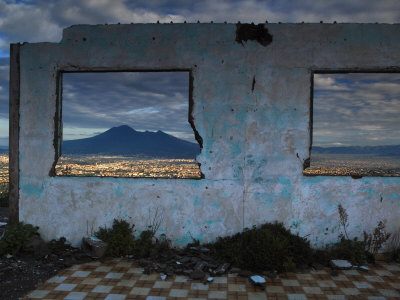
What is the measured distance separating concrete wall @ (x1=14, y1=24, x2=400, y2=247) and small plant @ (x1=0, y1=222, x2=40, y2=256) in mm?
1160

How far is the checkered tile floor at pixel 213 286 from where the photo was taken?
3600 mm

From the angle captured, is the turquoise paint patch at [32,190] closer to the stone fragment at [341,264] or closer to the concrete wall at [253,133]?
the concrete wall at [253,133]

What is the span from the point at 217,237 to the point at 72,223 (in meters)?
2.29

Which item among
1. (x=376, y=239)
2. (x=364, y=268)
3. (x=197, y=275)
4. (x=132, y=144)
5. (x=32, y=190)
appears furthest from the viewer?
(x=132, y=144)

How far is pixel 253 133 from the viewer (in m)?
4.89

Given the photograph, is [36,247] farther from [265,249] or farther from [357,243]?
[357,243]

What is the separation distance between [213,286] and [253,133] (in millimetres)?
2237

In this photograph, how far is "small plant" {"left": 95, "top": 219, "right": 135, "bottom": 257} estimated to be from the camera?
15.7 ft

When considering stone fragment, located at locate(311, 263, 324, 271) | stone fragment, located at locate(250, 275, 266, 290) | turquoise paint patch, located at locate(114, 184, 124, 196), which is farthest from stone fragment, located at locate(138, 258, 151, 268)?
stone fragment, located at locate(311, 263, 324, 271)

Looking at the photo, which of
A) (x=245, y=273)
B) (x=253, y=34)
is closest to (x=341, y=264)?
(x=245, y=273)

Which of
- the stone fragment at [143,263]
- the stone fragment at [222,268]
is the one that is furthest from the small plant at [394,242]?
the stone fragment at [143,263]

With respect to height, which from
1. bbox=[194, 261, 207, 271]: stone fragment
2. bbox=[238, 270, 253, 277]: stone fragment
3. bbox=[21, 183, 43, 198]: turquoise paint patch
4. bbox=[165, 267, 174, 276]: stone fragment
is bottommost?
bbox=[165, 267, 174, 276]: stone fragment

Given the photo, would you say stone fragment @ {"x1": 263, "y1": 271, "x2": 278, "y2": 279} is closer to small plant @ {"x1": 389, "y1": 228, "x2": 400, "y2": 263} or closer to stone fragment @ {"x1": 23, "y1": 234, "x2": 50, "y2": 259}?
small plant @ {"x1": 389, "y1": 228, "x2": 400, "y2": 263}

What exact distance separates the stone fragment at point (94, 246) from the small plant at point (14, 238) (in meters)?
0.89
